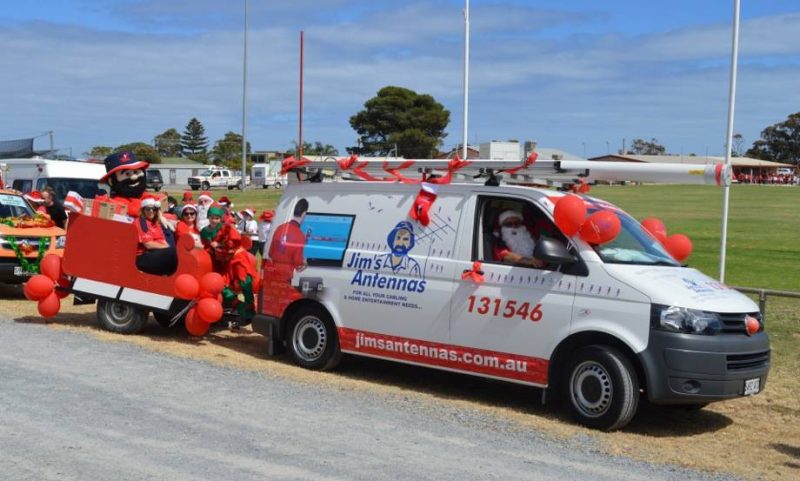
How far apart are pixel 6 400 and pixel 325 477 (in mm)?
3432

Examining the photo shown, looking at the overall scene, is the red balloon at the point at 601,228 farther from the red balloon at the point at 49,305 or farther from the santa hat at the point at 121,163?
→ the red balloon at the point at 49,305

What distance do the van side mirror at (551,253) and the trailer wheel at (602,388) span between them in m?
0.79

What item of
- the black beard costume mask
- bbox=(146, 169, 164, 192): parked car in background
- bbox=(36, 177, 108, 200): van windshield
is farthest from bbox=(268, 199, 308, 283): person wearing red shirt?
bbox=(146, 169, 164, 192): parked car in background

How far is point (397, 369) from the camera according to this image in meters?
10.8

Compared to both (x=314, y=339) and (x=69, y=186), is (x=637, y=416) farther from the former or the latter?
(x=69, y=186)

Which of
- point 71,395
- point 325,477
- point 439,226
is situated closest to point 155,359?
point 71,395

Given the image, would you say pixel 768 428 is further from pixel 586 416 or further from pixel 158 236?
pixel 158 236

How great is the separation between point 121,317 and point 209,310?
6.12ft

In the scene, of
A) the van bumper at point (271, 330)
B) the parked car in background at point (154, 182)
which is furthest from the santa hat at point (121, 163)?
the parked car in background at point (154, 182)

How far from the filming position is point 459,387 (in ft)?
32.6

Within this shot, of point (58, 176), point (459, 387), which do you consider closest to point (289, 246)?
point (459, 387)

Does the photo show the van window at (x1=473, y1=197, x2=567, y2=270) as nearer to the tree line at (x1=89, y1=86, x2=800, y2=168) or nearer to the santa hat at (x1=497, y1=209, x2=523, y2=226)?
the santa hat at (x1=497, y1=209, x2=523, y2=226)

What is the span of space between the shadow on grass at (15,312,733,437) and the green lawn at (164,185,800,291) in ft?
29.0

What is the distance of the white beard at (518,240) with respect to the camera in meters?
8.84
